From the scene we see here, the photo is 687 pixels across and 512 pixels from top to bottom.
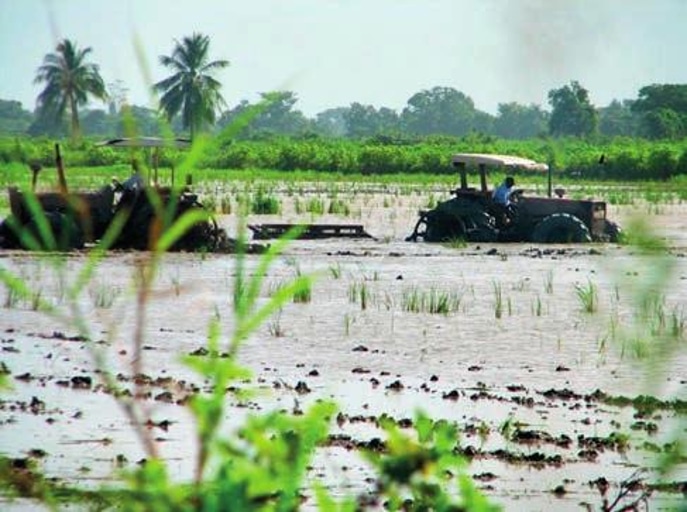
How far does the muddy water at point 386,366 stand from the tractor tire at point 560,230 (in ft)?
9.88

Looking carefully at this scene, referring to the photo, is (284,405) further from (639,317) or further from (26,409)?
(639,317)

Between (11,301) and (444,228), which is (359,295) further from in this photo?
(444,228)

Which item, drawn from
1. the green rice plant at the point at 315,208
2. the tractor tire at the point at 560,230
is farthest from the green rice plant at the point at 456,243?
the green rice plant at the point at 315,208

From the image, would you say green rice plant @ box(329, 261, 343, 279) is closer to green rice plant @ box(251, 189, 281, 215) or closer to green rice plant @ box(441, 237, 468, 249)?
green rice plant @ box(441, 237, 468, 249)

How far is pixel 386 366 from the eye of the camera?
36.9ft

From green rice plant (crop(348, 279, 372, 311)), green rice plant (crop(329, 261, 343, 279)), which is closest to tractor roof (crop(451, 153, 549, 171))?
green rice plant (crop(329, 261, 343, 279))

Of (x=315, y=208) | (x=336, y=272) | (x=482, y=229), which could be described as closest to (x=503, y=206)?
(x=482, y=229)

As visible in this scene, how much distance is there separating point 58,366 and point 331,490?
14.8 ft

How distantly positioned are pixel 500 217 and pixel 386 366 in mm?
12304

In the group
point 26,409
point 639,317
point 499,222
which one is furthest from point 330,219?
point 639,317

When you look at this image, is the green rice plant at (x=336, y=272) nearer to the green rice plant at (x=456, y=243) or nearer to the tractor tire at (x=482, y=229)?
the green rice plant at (x=456, y=243)

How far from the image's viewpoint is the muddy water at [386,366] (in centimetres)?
741

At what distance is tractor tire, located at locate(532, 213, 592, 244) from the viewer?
23297mm

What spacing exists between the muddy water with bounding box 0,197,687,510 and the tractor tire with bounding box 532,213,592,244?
301cm
